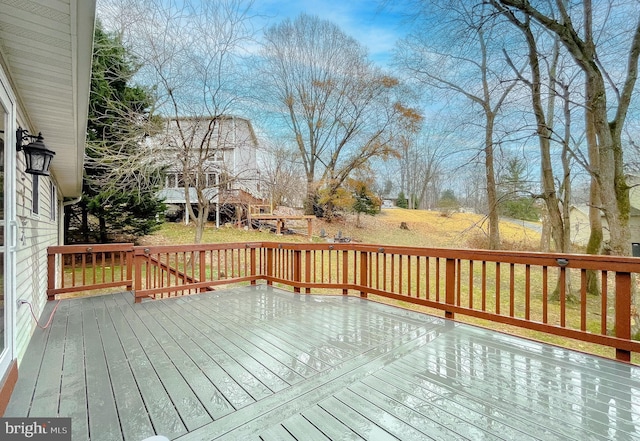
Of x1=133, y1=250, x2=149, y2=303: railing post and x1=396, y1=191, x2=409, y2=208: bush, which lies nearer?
x1=133, y1=250, x2=149, y2=303: railing post

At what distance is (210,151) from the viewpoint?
25.0 feet

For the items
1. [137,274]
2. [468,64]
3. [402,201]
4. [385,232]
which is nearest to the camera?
[137,274]

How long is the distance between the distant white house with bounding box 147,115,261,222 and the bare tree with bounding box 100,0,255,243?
3cm

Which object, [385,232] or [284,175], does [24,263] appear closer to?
[284,175]

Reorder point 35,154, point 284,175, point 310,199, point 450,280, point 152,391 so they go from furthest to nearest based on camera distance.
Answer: point 310,199, point 284,175, point 450,280, point 35,154, point 152,391

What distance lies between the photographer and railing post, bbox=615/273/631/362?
2.44 meters

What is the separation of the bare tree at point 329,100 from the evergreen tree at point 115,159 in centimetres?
635

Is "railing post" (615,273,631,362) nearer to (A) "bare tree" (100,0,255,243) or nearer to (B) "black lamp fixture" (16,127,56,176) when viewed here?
(B) "black lamp fixture" (16,127,56,176)

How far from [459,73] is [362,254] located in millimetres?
5276

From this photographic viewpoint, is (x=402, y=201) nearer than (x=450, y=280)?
No

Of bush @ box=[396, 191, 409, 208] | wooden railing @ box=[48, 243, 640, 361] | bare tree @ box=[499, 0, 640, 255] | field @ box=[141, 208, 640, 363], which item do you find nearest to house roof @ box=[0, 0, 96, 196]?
wooden railing @ box=[48, 243, 640, 361]

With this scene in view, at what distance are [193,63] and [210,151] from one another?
2.02m

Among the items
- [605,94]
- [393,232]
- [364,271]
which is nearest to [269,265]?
[364,271]

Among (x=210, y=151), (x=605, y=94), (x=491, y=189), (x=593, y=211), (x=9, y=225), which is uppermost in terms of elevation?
(x=605, y=94)
